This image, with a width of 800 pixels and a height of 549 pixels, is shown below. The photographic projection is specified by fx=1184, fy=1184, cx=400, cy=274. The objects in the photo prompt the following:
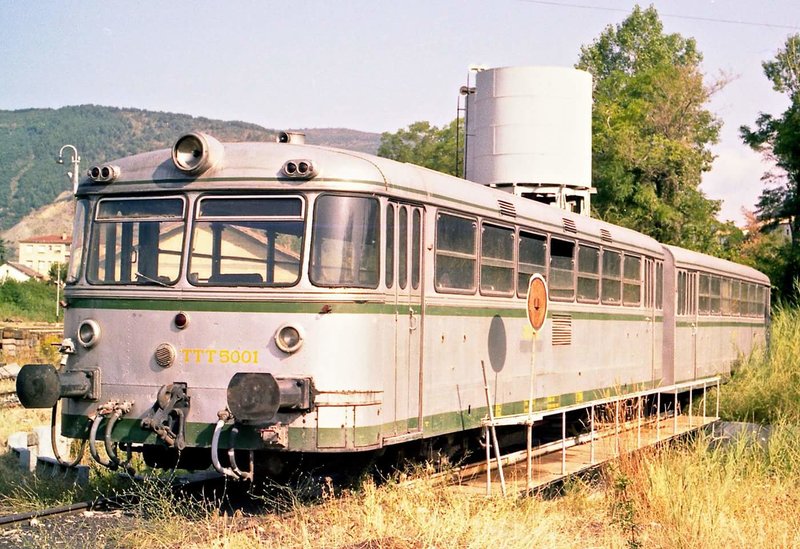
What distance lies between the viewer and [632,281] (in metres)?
17.2

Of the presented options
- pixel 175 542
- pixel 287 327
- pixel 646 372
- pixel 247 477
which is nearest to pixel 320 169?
pixel 287 327

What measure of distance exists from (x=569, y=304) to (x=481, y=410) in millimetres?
2847

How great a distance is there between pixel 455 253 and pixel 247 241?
2297mm

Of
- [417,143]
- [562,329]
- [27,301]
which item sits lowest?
[562,329]

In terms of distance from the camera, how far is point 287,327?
31.9ft

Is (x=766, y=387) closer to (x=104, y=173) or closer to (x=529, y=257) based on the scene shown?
(x=529, y=257)

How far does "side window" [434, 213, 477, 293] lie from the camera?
1109 centimetres

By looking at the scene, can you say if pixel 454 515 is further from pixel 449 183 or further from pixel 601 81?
pixel 601 81

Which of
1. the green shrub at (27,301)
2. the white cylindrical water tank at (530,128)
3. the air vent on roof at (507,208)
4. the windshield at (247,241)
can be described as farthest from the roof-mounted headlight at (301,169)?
the green shrub at (27,301)

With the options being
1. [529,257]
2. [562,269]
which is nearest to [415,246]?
[529,257]

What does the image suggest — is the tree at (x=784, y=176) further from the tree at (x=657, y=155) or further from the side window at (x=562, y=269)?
the side window at (x=562, y=269)

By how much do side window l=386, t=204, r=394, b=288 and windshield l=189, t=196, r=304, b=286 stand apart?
2.65ft

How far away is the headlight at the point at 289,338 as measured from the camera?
31.8 ft

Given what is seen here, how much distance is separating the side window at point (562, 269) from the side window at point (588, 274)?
296 millimetres
